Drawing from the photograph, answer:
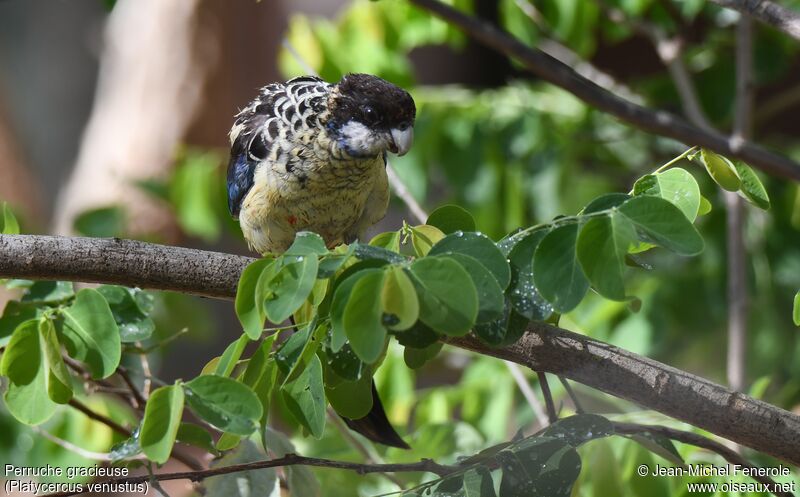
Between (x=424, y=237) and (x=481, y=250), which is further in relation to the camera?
(x=424, y=237)

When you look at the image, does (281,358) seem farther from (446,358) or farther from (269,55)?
(269,55)

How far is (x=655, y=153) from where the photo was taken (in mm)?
2955

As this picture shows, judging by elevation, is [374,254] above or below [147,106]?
below

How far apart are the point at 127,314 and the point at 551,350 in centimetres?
65

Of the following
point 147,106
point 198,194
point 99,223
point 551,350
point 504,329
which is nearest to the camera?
point 504,329

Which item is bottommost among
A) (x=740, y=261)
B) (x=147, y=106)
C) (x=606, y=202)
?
(x=606, y=202)

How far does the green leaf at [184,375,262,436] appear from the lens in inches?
37.8

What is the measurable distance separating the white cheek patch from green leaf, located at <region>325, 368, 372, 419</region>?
2.26 ft

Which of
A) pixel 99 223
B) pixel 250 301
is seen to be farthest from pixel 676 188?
pixel 99 223

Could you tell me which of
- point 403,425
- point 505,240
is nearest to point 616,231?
point 505,240

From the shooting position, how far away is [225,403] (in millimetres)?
975

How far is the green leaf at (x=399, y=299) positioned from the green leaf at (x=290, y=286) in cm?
9

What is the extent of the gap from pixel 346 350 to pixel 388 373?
1.24m

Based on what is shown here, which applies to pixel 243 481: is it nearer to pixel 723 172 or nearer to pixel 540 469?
pixel 540 469
